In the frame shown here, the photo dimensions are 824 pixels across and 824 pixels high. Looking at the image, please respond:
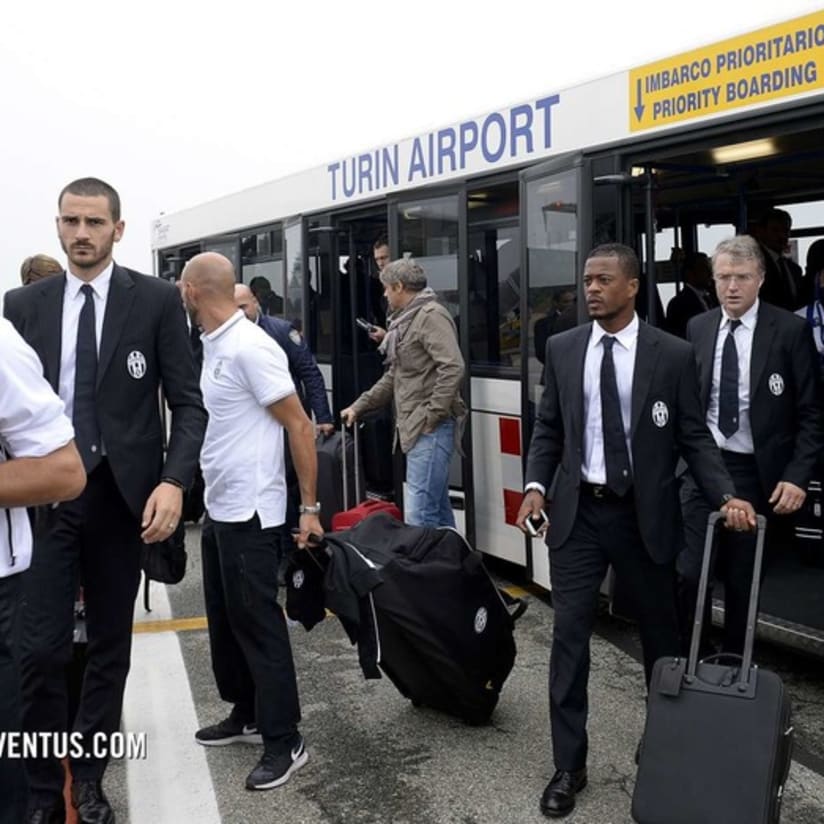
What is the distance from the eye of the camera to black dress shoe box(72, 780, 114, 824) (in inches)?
141

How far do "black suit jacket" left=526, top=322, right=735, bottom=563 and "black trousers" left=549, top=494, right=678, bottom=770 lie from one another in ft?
0.18

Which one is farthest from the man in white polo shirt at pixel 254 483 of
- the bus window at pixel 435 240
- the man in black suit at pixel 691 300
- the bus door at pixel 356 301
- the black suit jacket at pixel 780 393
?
the bus door at pixel 356 301

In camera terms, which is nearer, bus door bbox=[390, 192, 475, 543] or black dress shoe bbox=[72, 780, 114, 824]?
black dress shoe bbox=[72, 780, 114, 824]

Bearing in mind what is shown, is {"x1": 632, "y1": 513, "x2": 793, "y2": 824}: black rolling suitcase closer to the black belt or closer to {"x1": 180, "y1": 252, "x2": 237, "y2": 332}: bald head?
the black belt

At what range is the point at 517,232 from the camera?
6.05m

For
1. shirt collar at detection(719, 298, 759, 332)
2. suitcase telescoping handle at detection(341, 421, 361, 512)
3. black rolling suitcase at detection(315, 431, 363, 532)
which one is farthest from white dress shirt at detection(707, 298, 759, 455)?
black rolling suitcase at detection(315, 431, 363, 532)

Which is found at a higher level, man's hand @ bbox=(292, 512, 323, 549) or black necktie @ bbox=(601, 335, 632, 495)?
black necktie @ bbox=(601, 335, 632, 495)

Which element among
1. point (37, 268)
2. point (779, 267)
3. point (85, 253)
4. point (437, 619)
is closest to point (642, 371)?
point (437, 619)

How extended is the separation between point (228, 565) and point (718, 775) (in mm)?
1693

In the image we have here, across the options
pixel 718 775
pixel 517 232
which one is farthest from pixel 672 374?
pixel 517 232

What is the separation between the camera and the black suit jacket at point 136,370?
3.57 metres

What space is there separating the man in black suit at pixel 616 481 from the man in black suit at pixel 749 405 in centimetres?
50

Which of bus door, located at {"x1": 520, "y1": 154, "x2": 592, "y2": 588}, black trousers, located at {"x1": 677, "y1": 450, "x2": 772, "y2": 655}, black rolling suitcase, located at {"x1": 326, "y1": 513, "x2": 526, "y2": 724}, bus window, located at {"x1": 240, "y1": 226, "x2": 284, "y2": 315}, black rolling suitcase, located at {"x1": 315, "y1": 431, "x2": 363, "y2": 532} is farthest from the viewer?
bus window, located at {"x1": 240, "y1": 226, "x2": 284, "y2": 315}

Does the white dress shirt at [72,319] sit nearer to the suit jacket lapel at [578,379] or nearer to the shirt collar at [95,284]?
the shirt collar at [95,284]
